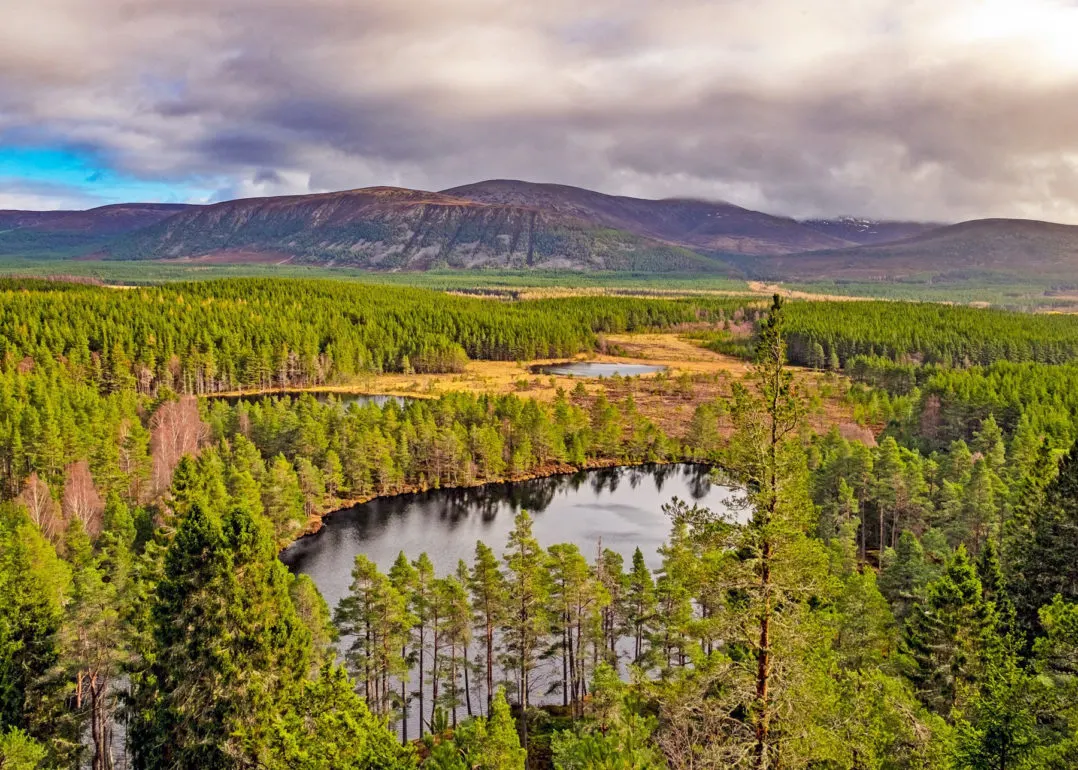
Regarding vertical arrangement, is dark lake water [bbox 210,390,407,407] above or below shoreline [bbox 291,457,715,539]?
above

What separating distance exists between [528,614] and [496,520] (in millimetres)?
47617

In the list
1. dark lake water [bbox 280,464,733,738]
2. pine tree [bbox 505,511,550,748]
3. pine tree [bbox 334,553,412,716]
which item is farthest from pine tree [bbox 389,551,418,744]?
dark lake water [bbox 280,464,733,738]

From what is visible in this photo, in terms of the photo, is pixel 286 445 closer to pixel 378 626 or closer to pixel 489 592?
pixel 378 626

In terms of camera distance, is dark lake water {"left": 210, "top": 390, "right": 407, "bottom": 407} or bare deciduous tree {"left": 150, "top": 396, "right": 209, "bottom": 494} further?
dark lake water {"left": 210, "top": 390, "right": 407, "bottom": 407}

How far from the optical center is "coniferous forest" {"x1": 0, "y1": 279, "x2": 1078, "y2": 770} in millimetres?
19203

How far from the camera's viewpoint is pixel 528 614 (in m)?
45.7

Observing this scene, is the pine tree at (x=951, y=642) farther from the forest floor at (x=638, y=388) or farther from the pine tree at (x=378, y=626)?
the forest floor at (x=638, y=388)

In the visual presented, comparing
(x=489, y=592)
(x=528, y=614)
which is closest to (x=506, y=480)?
(x=489, y=592)

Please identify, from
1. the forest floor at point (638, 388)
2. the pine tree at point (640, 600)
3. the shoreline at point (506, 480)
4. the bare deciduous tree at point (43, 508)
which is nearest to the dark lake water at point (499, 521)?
the shoreline at point (506, 480)

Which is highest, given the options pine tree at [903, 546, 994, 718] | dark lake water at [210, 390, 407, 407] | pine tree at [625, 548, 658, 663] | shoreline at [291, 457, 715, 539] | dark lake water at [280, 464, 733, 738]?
pine tree at [903, 546, 994, 718]

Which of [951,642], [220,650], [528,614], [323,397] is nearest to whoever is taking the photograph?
[220,650]

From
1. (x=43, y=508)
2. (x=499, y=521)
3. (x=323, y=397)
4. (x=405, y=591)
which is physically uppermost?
(x=43, y=508)

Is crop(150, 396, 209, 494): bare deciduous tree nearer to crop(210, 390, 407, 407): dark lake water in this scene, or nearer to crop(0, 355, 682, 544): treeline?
crop(0, 355, 682, 544): treeline

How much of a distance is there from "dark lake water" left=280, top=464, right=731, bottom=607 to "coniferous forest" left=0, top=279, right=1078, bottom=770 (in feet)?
15.6
